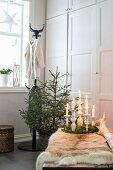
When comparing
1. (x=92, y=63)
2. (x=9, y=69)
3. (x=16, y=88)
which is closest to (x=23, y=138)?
(x=16, y=88)

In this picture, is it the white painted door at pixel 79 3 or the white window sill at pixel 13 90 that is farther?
the white window sill at pixel 13 90

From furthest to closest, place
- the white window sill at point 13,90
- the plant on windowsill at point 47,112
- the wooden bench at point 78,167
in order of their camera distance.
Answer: the white window sill at point 13,90, the plant on windowsill at point 47,112, the wooden bench at point 78,167

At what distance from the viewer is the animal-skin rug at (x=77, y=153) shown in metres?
1.81

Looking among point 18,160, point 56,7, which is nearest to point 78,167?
point 18,160

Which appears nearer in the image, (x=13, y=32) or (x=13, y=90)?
(x=13, y=90)

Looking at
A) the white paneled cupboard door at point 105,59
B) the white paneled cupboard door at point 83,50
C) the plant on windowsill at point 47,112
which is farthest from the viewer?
the white paneled cupboard door at point 83,50

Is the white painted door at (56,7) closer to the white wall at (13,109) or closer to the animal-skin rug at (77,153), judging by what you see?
the white wall at (13,109)

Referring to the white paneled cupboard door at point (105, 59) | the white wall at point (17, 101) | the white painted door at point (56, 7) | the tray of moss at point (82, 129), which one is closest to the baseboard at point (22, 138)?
the white wall at point (17, 101)

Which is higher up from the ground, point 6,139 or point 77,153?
point 77,153

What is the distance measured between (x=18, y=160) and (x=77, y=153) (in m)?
1.81

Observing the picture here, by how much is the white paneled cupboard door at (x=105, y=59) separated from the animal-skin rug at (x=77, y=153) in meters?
1.45

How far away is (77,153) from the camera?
1.88 metres

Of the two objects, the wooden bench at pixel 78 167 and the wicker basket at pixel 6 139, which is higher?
the wooden bench at pixel 78 167

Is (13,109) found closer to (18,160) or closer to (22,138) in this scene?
(22,138)
